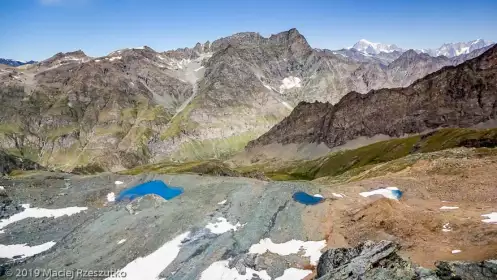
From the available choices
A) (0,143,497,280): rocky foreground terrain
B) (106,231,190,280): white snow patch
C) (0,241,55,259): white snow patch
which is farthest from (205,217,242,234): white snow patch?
(0,241,55,259): white snow patch

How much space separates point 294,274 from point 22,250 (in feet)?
116

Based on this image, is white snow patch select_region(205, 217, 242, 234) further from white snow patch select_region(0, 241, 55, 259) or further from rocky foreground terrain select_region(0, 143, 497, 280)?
white snow patch select_region(0, 241, 55, 259)

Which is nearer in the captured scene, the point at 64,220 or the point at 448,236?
the point at 448,236

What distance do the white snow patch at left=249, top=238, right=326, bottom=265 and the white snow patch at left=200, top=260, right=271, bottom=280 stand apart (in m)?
3.78

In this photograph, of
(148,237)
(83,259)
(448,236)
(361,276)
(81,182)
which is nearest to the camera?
(361,276)

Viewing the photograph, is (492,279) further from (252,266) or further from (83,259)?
(83,259)

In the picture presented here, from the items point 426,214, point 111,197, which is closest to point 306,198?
point 426,214

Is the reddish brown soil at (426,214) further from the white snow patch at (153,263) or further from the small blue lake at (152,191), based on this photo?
the small blue lake at (152,191)

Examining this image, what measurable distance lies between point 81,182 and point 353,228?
5380 centimetres

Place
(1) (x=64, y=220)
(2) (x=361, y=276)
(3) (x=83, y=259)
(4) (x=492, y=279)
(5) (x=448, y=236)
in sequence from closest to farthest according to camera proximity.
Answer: (4) (x=492, y=279), (2) (x=361, y=276), (5) (x=448, y=236), (3) (x=83, y=259), (1) (x=64, y=220)

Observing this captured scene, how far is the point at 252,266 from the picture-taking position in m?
43.6

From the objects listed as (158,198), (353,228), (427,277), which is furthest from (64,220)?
(427,277)

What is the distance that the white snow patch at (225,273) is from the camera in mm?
42094

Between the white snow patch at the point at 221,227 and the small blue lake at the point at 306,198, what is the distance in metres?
10.6
